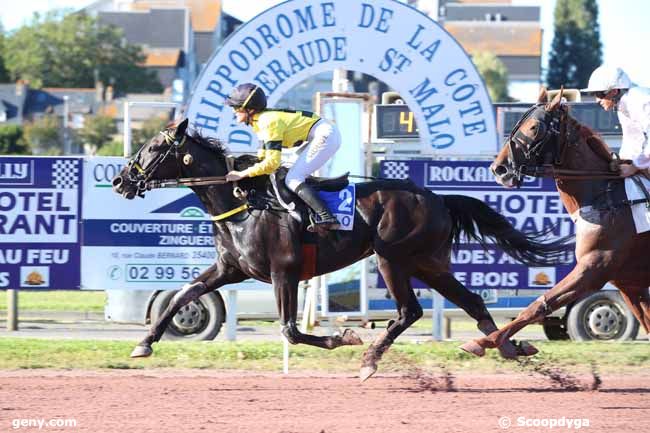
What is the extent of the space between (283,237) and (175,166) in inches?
46.3

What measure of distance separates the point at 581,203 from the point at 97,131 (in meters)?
65.5

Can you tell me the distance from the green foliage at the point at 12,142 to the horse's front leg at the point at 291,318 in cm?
5058

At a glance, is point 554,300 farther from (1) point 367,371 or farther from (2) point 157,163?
(2) point 157,163

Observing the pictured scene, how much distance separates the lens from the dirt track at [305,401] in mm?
7809

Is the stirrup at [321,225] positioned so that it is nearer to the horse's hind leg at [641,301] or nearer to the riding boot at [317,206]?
the riding boot at [317,206]

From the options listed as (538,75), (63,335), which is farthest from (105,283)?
(538,75)

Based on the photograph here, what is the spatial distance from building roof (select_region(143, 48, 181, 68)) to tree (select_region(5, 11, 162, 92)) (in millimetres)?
1271

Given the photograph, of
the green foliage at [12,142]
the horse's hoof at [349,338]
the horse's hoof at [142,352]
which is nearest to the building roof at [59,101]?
the green foliage at [12,142]

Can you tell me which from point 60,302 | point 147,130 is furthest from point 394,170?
point 147,130

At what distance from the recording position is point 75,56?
101312 mm

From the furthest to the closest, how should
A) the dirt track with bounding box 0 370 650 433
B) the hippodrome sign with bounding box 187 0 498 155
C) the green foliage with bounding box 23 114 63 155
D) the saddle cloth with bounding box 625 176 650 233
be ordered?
the green foliage with bounding box 23 114 63 155
the hippodrome sign with bounding box 187 0 498 155
the saddle cloth with bounding box 625 176 650 233
the dirt track with bounding box 0 370 650 433

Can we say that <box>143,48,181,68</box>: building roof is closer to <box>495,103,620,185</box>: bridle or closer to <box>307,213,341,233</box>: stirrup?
<box>307,213,341,233</box>: stirrup

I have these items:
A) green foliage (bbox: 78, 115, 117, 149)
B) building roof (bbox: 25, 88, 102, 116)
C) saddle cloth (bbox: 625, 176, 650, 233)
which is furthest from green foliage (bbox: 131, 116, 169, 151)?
saddle cloth (bbox: 625, 176, 650, 233)

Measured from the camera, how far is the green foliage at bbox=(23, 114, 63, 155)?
67688 millimetres
